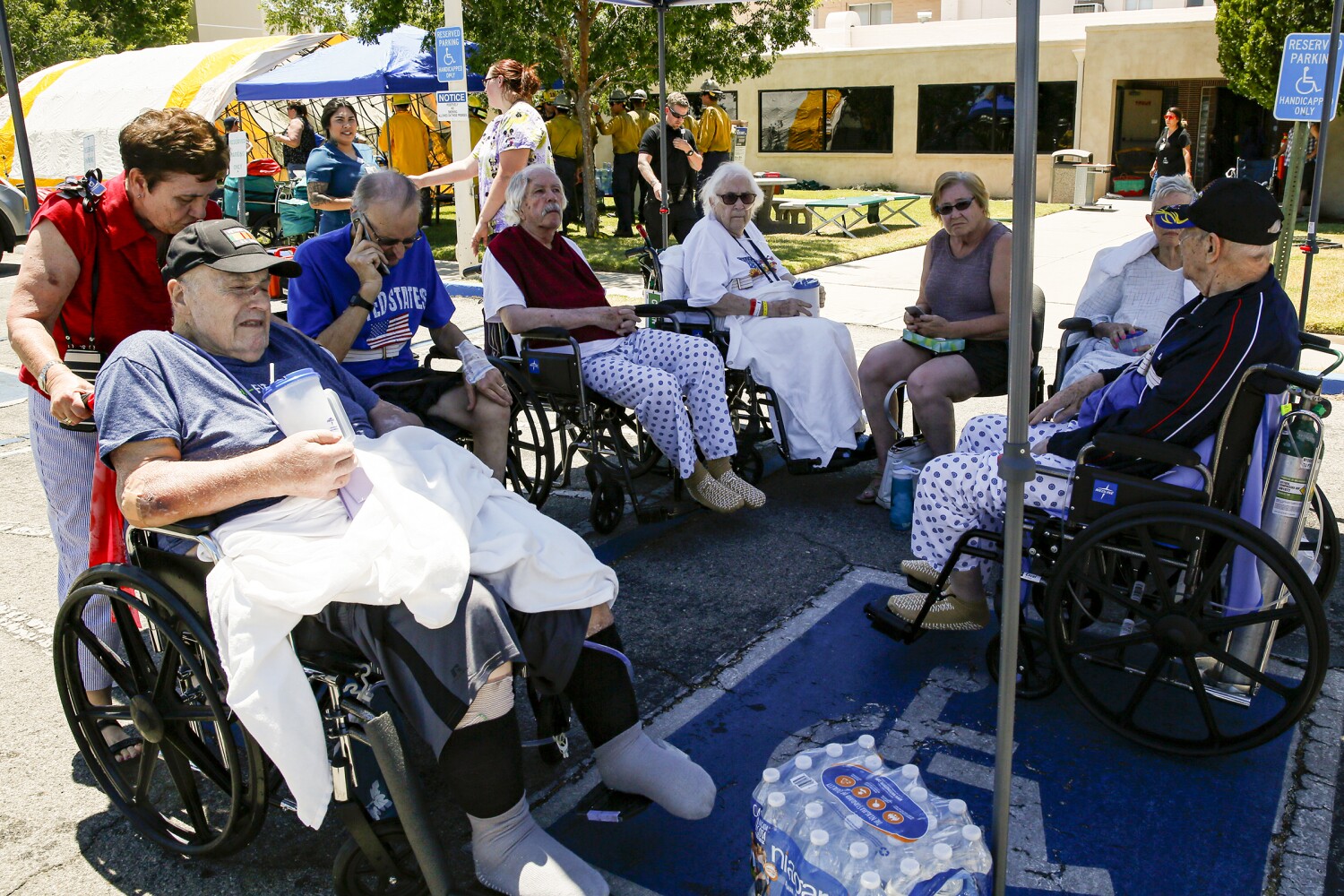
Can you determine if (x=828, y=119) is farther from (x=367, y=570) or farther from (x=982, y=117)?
(x=367, y=570)

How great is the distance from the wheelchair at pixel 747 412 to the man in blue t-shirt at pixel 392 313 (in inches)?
48.0

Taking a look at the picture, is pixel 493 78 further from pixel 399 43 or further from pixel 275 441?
pixel 399 43

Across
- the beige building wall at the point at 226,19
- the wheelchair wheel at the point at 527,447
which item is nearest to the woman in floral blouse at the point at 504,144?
the wheelchair wheel at the point at 527,447

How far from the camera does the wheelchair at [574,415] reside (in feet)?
14.7

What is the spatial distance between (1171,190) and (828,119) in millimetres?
19016

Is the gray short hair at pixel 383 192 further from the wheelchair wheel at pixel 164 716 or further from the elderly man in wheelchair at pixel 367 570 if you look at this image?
the wheelchair wheel at pixel 164 716

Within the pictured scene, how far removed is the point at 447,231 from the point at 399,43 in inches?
103

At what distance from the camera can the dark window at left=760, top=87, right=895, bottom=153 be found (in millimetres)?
22094

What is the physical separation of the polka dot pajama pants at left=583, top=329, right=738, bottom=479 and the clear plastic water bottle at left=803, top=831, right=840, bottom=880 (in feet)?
8.13

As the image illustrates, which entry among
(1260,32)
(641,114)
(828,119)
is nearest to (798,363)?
(641,114)

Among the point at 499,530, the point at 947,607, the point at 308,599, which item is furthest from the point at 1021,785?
the point at 308,599

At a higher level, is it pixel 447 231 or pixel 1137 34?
pixel 1137 34

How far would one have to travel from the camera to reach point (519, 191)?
15.0ft

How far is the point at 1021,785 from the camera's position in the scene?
282 centimetres
